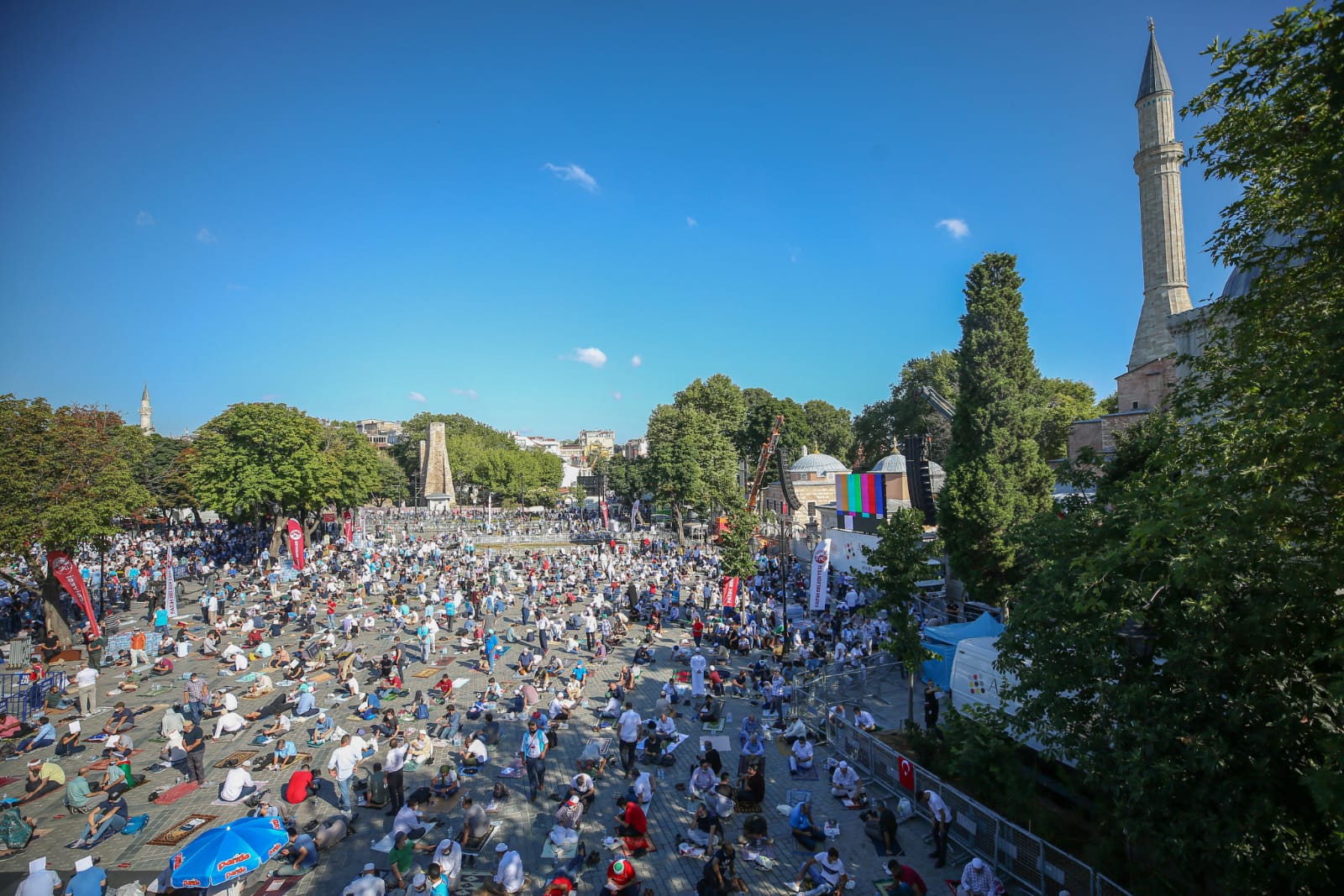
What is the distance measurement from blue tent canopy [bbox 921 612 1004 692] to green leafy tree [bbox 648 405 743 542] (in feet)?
90.6

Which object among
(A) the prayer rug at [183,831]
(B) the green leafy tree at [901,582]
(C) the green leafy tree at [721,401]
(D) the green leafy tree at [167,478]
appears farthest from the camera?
(C) the green leafy tree at [721,401]

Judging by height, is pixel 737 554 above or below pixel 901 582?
below

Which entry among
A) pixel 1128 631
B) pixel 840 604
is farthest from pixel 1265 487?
pixel 840 604

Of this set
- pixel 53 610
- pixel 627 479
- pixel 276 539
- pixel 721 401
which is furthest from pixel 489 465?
pixel 53 610

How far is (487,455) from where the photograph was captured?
79.8 meters

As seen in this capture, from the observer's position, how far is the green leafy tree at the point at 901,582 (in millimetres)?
12797

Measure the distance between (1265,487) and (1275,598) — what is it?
1265 millimetres

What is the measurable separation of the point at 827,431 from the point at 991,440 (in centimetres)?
5604

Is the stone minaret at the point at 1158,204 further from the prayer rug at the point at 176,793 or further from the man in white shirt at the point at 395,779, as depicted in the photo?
the prayer rug at the point at 176,793

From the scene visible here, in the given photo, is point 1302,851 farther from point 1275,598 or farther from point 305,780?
point 305,780

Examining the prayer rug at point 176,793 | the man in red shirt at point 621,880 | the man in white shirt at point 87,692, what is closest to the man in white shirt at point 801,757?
the man in red shirt at point 621,880

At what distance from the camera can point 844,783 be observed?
10766mm

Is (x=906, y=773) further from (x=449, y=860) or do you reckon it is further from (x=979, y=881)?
(x=449, y=860)

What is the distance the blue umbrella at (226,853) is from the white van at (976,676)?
11073 mm
